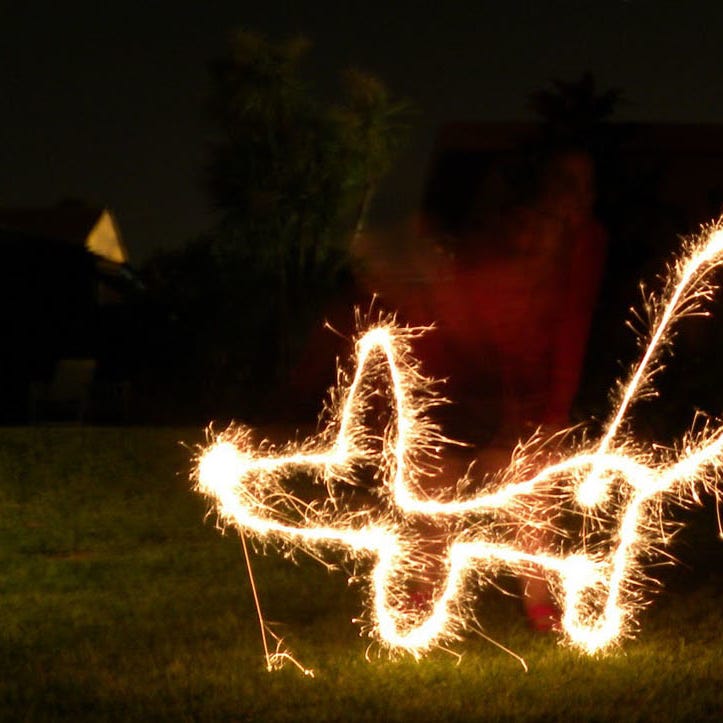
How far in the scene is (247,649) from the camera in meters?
6.14

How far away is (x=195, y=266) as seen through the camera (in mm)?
23250

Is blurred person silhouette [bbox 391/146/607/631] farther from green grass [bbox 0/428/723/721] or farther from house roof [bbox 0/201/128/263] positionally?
house roof [bbox 0/201/128/263]

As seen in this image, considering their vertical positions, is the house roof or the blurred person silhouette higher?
the house roof

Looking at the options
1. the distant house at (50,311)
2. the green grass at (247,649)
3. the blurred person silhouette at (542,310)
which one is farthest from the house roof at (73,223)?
the blurred person silhouette at (542,310)

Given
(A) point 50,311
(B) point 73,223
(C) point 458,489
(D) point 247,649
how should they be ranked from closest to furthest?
(C) point 458,489, (D) point 247,649, (A) point 50,311, (B) point 73,223

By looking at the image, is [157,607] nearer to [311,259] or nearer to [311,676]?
[311,676]

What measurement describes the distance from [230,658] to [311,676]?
21.0 inches

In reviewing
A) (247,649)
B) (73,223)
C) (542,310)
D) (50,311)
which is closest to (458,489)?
(542,310)

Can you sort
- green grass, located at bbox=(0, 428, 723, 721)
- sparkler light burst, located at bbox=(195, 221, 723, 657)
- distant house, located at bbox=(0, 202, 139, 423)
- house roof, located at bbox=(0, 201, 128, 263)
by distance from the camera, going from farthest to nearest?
house roof, located at bbox=(0, 201, 128, 263) < distant house, located at bbox=(0, 202, 139, 423) < sparkler light burst, located at bbox=(195, 221, 723, 657) < green grass, located at bbox=(0, 428, 723, 721)

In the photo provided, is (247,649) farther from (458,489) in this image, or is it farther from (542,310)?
(542,310)

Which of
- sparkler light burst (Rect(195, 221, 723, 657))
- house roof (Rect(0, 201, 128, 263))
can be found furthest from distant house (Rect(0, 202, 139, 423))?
sparkler light burst (Rect(195, 221, 723, 657))

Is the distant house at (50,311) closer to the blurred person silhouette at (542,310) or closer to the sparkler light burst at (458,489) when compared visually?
the blurred person silhouette at (542,310)

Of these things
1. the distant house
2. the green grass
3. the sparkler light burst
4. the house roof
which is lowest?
the green grass

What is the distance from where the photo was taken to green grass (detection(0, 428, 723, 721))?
5.14m
